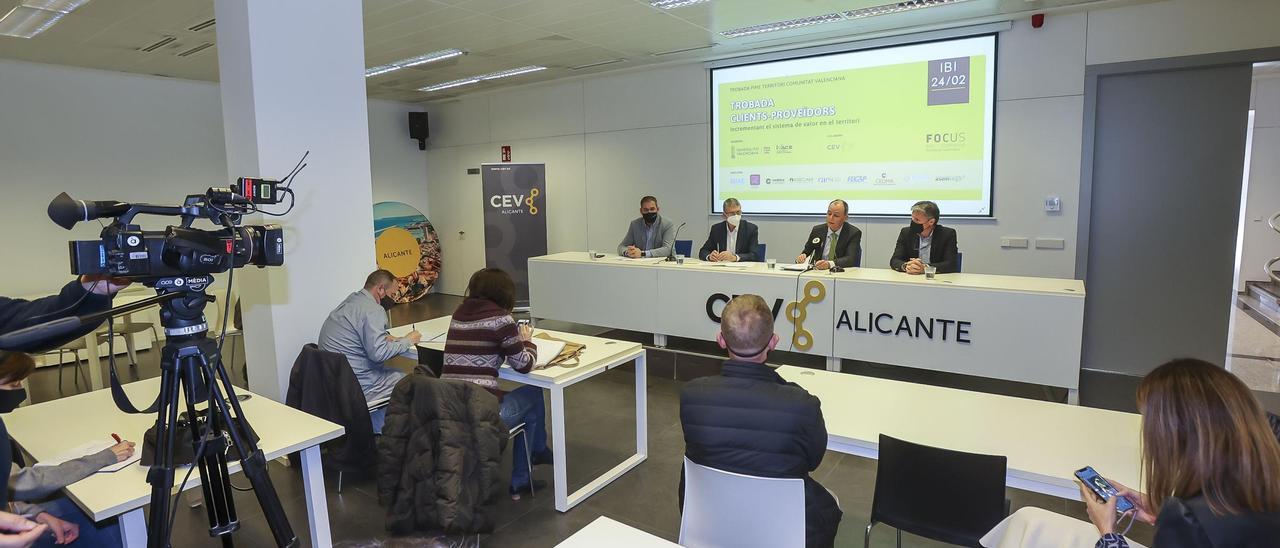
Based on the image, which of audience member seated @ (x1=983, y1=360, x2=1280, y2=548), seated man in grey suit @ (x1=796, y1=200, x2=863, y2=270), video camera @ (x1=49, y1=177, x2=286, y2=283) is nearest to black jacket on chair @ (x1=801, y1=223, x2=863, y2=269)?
seated man in grey suit @ (x1=796, y1=200, x2=863, y2=270)

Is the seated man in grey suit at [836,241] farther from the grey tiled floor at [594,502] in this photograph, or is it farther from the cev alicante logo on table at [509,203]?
the cev alicante logo on table at [509,203]

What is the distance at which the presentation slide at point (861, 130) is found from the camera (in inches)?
217

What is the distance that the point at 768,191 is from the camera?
6.67 m

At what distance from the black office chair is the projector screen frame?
427 centimetres

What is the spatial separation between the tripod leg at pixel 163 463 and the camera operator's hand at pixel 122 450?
64 cm

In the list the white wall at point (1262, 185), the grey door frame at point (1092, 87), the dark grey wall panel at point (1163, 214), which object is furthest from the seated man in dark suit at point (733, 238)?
the white wall at point (1262, 185)

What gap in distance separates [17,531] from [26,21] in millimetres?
5220

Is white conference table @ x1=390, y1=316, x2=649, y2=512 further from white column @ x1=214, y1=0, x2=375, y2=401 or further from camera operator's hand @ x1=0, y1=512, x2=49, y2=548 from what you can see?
camera operator's hand @ x1=0, y1=512, x2=49, y2=548

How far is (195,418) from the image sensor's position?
5.25ft

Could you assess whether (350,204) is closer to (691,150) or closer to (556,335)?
(556,335)

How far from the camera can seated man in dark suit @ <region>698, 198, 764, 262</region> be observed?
5.75 metres

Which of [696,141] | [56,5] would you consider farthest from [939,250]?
[56,5]

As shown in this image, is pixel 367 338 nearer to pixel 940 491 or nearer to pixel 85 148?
pixel 940 491

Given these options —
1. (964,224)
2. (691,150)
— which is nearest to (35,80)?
(691,150)
